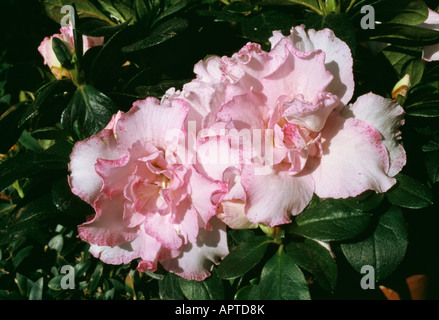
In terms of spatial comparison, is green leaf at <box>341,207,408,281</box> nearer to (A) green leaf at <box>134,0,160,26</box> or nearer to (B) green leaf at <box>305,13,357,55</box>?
(B) green leaf at <box>305,13,357,55</box>

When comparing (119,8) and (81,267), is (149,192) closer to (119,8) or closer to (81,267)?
(119,8)

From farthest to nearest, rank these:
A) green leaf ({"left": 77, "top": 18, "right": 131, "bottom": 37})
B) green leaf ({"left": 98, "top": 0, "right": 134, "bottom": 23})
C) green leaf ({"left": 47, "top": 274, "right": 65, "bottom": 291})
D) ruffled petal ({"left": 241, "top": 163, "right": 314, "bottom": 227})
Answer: green leaf ({"left": 47, "top": 274, "right": 65, "bottom": 291})
green leaf ({"left": 98, "top": 0, "right": 134, "bottom": 23})
green leaf ({"left": 77, "top": 18, "right": 131, "bottom": 37})
ruffled petal ({"left": 241, "top": 163, "right": 314, "bottom": 227})

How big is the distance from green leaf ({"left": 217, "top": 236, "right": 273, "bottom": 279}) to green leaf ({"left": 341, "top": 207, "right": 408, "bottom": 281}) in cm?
20

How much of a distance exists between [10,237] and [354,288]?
3.36 feet

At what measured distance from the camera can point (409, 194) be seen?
2.89 ft

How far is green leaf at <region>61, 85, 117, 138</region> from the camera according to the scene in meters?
1.05

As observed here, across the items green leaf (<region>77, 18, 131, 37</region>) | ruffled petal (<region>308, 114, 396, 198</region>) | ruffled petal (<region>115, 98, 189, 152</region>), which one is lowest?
ruffled petal (<region>308, 114, 396, 198</region>)

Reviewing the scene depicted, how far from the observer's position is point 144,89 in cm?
110

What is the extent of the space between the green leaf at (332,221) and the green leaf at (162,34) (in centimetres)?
56

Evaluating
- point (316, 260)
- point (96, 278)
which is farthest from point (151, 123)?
point (96, 278)

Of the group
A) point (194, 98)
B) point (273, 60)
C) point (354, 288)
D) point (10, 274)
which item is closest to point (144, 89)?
point (194, 98)

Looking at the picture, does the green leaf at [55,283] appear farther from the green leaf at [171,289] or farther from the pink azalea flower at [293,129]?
the pink azalea flower at [293,129]

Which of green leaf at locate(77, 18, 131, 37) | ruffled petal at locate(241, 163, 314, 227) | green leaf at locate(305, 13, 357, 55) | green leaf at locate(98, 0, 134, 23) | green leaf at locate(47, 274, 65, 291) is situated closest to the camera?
ruffled petal at locate(241, 163, 314, 227)

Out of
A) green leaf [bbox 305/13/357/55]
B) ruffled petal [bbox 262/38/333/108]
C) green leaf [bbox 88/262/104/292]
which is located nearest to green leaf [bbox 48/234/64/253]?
green leaf [bbox 88/262/104/292]
